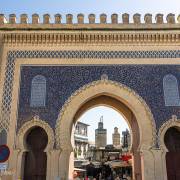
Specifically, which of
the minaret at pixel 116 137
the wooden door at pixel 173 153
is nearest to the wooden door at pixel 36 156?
the wooden door at pixel 173 153

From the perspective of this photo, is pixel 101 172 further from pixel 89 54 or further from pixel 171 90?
pixel 89 54

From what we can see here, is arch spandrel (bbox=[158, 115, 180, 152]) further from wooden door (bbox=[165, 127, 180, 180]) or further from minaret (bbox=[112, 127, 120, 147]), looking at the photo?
minaret (bbox=[112, 127, 120, 147])

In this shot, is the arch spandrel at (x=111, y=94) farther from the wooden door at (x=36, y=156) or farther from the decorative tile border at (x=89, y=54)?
the decorative tile border at (x=89, y=54)

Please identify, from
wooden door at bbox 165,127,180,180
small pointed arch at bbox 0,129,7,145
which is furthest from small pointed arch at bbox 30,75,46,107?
wooden door at bbox 165,127,180,180

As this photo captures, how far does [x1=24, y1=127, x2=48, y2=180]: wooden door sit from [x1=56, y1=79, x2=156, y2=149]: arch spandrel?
23.2 inches

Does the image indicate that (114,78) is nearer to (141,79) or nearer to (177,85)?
(141,79)

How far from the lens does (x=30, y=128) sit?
7.03 meters

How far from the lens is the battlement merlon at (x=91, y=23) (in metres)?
7.68

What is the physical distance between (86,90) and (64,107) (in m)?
0.70

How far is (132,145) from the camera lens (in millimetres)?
7793

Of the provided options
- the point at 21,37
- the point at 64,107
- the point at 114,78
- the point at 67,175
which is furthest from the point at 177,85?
the point at 21,37

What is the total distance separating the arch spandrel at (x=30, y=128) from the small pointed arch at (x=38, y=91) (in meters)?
0.38

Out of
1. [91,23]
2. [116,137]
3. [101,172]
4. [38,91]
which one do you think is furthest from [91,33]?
[116,137]

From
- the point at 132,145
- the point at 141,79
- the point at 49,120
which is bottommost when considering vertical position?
the point at 132,145
